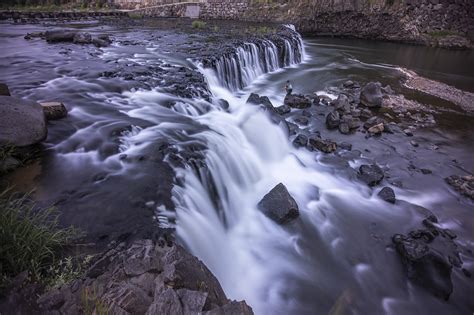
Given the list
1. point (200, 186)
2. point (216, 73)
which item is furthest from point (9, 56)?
point (200, 186)

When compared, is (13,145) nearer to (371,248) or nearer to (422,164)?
(371,248)

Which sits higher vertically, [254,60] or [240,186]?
[254,60]

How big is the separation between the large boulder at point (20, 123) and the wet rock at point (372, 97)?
969cm

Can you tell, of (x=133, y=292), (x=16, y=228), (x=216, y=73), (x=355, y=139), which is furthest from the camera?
(x=216, y=73)

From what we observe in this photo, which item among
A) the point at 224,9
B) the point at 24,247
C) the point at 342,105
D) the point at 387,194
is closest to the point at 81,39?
the point at 342,105

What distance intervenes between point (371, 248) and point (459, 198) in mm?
2758

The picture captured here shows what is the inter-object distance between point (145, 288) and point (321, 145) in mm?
6099

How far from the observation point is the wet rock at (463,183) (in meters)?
6.01

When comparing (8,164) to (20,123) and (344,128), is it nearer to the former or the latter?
(20,123)

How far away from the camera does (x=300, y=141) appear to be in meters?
7.78

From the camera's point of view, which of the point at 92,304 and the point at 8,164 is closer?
the point at 92,304

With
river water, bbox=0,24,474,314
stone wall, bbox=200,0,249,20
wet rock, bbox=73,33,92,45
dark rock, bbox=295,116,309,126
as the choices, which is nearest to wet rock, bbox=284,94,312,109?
dark rock, bbox=295,116,309,126

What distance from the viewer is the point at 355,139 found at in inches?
323

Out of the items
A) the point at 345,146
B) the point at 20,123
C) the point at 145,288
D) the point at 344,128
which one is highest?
the point at 20,123
